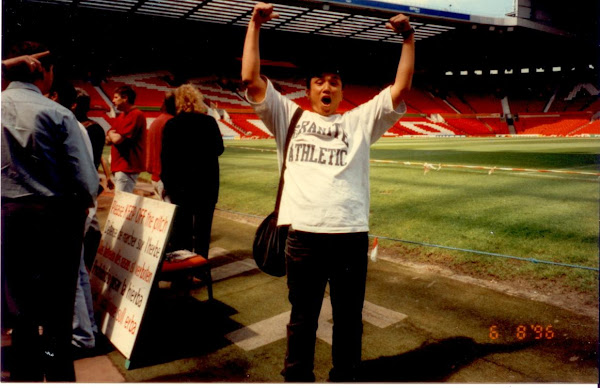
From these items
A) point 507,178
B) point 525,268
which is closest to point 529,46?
point 507,178

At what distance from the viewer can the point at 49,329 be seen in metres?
2.23

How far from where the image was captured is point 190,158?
3916mm

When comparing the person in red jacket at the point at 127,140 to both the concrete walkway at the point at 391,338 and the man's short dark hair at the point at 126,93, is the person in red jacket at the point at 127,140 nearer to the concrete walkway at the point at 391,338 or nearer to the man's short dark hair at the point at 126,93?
the man's short dark hair at the point at 126,93

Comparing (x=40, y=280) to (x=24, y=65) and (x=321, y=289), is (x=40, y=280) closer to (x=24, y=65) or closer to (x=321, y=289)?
(x=24, y=65)

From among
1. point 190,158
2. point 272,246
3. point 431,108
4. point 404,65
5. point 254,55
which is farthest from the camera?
point 431,108

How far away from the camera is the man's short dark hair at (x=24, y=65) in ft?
6.92

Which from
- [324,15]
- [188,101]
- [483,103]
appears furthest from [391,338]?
[483,103]

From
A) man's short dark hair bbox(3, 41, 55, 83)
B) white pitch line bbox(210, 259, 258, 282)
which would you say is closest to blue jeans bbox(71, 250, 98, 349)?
man's short dark hair bbox(3, 41, 55, 83)

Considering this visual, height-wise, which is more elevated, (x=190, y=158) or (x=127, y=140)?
(x=127, y=140)

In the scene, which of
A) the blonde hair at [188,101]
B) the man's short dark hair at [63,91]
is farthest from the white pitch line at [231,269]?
the man's short dark hair at [63,91]

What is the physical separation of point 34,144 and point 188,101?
196cm

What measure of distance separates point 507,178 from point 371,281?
7.40 m

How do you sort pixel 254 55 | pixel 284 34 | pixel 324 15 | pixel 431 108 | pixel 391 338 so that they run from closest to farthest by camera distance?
pixel 254 55 < pixel 391 338 < pixel 324 15 < pixel 284 34 < pixel 431 108

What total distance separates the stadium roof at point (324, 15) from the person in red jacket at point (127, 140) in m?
24.2
